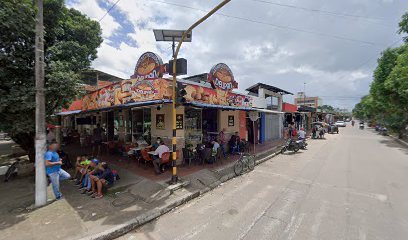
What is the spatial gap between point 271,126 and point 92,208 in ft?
56.2

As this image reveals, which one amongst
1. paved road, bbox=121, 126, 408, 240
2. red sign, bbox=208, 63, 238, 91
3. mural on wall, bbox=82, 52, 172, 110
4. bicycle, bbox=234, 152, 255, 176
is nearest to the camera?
paved road, bbox=121, 126, 408, 240

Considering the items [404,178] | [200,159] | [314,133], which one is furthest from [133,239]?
[314,133]

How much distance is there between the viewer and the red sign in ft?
34.6

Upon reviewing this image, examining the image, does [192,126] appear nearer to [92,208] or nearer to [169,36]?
[169,36]

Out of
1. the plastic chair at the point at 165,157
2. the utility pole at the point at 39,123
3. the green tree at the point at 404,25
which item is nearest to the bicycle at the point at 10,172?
the utility pole at the point at 39,123

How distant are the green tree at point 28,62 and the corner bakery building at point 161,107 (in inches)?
83.0

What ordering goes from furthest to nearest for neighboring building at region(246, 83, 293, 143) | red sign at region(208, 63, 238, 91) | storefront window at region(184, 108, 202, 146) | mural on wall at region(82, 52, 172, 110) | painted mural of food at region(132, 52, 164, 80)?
neighboring building at region(246, 83, 293, 143) → red sign at region(208, 63, 238, 91) → storefront window at region(184, 108, 202, 146) → painted mural of food at region(132, 52, 164, 80) → mural on wall at region(82, 52, 172, 110)

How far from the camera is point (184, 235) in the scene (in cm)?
421

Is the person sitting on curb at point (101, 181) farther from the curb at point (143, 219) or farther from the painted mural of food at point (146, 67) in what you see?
the painted mural of food at point (146, 67)

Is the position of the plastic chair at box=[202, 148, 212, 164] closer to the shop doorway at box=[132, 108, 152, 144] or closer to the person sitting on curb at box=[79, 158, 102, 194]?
the shop doorway at box=[132, 108, 152, 144]

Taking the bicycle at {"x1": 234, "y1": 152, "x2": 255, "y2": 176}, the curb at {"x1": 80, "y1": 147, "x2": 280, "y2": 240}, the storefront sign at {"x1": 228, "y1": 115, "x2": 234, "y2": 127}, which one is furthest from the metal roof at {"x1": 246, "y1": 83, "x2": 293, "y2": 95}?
the curb at {"x1": 80, "y1": 147, "x2": 280, "y2": 240}

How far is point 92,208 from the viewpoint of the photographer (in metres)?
5.29

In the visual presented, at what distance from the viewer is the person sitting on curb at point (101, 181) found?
19.9 ft

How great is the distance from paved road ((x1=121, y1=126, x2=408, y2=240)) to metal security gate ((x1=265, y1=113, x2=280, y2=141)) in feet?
31.7
